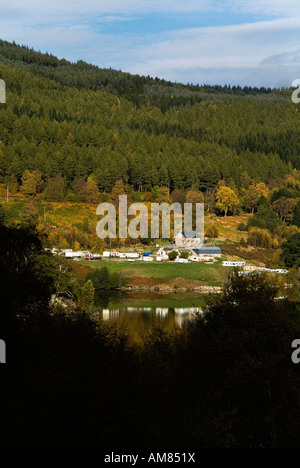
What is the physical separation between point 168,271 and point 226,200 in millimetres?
43943

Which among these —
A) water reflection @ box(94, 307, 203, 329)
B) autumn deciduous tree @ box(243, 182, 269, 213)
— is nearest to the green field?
water reflection @ box(94, 307, 203, 329)

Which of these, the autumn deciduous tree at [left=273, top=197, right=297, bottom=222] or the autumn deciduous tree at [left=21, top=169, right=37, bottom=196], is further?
the autumn deciduous tree at [left=273, top=197, right=297, bottom=222]

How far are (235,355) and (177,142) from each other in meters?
166

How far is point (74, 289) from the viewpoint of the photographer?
58688 mm

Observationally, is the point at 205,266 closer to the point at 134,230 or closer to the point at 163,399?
the point at 134,230

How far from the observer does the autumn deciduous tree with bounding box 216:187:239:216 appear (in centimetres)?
13962

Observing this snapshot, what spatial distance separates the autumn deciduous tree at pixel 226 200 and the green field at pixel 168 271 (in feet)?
126

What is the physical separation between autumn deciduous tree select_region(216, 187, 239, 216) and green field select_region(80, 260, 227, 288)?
38.3 m

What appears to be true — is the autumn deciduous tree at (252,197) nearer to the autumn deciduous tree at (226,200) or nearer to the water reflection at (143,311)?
the autumn deciduous tree at (226,200)

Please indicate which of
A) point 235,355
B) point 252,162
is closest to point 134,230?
point 252,162

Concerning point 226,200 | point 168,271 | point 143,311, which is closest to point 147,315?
point 143,311

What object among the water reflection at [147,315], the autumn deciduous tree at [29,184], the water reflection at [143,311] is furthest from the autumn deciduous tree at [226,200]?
the water reflection at [147,315]

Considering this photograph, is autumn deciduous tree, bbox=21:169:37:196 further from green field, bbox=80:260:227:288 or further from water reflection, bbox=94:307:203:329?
water reflection, bbox=94:307:203:329

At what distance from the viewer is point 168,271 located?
100 m
